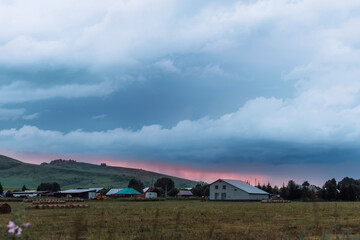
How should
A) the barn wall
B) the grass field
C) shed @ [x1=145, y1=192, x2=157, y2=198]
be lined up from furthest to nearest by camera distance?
shed @ [x1=145, y1=192, x2=157, y2=198] < the barn wall < the grass field

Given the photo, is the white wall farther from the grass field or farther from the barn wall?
→ the grass field

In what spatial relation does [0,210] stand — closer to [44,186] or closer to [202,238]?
[202,238]

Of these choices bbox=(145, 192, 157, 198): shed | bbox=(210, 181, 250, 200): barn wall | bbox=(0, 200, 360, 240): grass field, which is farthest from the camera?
bbox=(145, 192, 157, 198): shed

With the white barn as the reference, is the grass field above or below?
below

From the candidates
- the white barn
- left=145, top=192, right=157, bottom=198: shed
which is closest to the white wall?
the white barn

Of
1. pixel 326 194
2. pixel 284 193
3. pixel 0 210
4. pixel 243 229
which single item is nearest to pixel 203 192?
pixel 284 193

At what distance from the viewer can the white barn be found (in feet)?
310

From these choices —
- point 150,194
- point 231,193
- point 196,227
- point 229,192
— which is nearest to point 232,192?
point 231,193

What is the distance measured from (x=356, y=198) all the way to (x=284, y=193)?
17.3 m

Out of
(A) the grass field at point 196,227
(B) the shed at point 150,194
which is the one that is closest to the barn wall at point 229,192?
(B) the shed at point 150,194

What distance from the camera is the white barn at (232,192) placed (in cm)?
9444

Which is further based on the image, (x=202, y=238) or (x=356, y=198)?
(x=356, y=198)

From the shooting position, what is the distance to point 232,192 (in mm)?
96125

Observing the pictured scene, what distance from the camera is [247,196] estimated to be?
94250 mm
